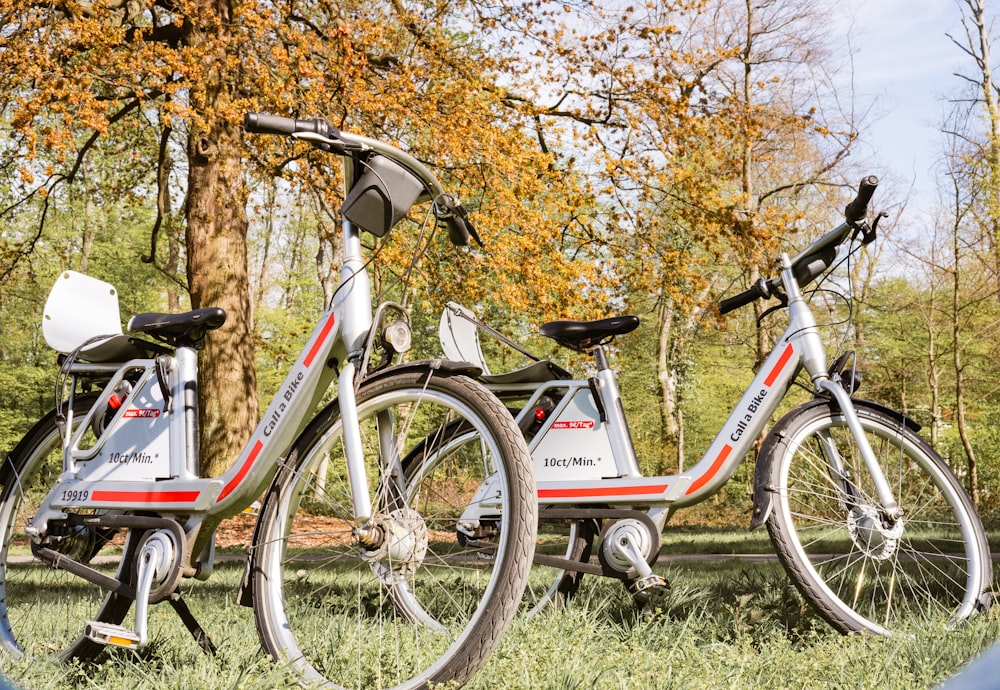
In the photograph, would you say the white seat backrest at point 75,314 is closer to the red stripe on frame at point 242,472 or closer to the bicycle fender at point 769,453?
the red stripe on frame at point 242,472

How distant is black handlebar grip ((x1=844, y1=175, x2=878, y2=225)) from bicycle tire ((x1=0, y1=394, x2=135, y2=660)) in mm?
2963

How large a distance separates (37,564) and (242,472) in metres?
1.39

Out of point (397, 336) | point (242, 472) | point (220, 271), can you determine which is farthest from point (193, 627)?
point (220, 271)

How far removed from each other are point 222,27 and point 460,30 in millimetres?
7829

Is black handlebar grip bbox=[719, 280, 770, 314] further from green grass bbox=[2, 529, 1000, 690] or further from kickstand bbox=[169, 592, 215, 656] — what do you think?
kickstand bbox=[169, 592, 215, 656]

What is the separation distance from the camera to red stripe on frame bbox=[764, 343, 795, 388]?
141 inches

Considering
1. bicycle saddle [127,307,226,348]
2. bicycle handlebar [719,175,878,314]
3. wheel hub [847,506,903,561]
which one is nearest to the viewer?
wheel hub [847,506,903,561]

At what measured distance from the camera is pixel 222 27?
9.70 meters

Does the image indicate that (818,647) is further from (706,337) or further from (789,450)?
(706,337)

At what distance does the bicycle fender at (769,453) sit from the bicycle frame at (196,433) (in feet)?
4.65

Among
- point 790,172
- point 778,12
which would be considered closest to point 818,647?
point 778,12

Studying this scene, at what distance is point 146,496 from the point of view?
317 centimetres

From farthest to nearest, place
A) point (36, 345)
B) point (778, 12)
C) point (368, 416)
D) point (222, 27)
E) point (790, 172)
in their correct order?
point (36, 345) < point (790, 172) < point (778, 12) < point (222, 27) < point (368, 416)

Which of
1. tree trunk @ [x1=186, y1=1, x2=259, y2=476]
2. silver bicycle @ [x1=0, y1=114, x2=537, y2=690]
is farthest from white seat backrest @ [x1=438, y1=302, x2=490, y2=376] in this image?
tree trunk @ [x1=186, y1=1, x2=259, y2=476]
